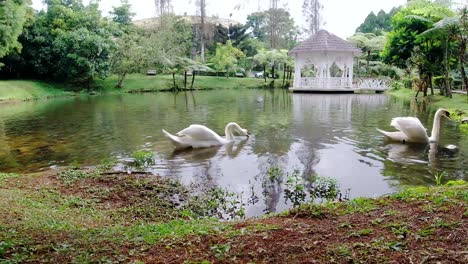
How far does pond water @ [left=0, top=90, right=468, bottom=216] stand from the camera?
24.2 feet

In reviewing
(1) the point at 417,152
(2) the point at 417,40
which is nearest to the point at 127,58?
(2) the point at 417,40

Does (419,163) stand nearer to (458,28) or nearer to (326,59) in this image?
(458,28)

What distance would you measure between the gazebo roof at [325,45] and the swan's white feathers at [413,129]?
22901mm

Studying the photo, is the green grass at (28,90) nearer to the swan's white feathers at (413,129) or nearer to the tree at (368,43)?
the swan's white feathers at (413,129)

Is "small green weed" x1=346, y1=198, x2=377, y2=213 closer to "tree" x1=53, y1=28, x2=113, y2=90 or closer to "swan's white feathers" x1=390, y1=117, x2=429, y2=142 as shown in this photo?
"swan's white feathers" x1=390, y1=117, x2=429, y2=142

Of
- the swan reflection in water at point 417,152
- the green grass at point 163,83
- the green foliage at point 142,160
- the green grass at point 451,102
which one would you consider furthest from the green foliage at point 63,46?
the swan reflection in water at point 417,152

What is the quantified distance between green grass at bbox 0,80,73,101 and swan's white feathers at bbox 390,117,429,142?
25.6 metres

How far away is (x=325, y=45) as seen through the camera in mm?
32219

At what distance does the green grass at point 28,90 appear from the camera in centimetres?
2788

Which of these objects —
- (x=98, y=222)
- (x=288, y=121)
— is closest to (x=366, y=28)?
(x=288, y=121)

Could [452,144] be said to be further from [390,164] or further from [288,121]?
[288,121]

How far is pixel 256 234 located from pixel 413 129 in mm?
7697

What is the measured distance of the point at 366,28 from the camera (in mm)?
56688

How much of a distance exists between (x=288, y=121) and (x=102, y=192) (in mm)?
10033
